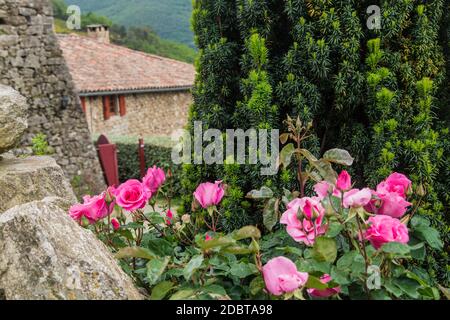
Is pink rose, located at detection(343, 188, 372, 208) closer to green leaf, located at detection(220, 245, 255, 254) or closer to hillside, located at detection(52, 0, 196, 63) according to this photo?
green leaf, located at detection(220, 245, 255, 254)

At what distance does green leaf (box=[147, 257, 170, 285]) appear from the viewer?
65.8 inches

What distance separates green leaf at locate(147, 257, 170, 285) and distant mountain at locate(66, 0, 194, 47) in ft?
136

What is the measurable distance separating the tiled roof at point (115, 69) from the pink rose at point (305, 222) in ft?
52.3

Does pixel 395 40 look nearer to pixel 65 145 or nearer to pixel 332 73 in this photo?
pixel 332 73

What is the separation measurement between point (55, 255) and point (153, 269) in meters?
0.28

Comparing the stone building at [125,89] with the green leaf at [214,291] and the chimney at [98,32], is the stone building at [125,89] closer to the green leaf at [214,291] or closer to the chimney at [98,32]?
the chimney at [98,32]

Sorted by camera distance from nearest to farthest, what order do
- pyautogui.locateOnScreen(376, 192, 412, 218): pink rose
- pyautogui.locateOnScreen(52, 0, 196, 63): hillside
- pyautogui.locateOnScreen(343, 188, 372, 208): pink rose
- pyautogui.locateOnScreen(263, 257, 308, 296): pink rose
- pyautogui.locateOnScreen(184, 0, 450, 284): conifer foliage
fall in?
1. pyautogui.locateOnScreen(263, 257, 308, 296): pink rose
2. pyautogui.locateOnScreen(343, 188, 372, 208): pink rose
3. pyautogui.locateOnScreen(376, 192, 412, 218): pink rose
4. pyautogui.locateOnScreen(184, 0, 450, 284): conifer foliage
5. pyautogui.locateOnScreen(52, 0, 196, 63): hillside

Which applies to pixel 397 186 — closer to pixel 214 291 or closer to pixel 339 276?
pixel 339 276

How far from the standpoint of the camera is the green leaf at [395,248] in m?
1.58

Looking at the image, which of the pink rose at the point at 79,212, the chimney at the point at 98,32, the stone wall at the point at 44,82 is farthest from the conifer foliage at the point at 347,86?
the chimney at the point at 98,32

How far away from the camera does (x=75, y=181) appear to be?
31.1 feet

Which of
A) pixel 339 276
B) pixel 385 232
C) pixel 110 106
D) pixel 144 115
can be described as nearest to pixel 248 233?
pixel 339 276

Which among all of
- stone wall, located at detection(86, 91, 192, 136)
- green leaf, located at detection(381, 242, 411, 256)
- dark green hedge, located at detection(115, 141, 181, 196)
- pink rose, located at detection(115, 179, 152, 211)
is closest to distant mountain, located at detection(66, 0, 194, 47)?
stone wall, located at detection(86, 91, 192, 136)

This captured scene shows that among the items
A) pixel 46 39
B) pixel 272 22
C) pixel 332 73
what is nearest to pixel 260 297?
pixel 332 73
